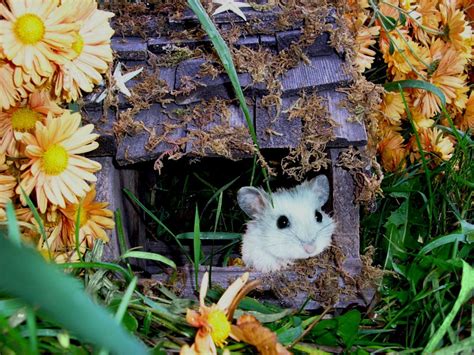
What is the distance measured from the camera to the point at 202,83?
1.64 meters

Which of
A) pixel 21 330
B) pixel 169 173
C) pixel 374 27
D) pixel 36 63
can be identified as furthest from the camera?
pixel 169 173

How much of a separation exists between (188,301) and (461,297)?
578 mm

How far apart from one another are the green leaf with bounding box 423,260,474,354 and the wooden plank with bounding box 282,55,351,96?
0.51m

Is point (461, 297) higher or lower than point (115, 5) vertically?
lower

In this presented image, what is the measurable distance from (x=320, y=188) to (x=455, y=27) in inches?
24.7

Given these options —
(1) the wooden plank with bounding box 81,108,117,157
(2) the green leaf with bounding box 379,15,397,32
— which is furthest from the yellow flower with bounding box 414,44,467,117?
(1) the wooden plank with bounding box 81,108,117,157

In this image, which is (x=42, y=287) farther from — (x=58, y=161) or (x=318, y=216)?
(x=318, y=216)

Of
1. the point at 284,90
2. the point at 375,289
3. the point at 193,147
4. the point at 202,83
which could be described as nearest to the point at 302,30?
the point at 284,90

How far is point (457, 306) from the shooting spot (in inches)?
57.7

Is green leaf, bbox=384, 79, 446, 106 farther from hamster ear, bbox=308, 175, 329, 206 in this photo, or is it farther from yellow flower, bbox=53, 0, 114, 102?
yellow flower, bbox=53, 0, 114, 102

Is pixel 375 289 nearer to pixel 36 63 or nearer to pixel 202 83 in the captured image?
pixel 202 83

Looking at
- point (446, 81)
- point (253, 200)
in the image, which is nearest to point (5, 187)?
point (253, 200)

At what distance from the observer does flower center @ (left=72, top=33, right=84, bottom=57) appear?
59.6 inches

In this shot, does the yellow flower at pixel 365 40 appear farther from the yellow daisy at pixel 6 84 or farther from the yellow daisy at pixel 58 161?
the yellow daisy at pixel 6 84
